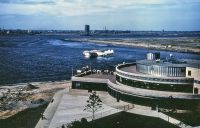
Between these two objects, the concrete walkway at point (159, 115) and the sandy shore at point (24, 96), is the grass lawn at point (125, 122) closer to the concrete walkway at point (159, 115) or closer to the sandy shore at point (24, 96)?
the concrete walkway at point (159, 115)

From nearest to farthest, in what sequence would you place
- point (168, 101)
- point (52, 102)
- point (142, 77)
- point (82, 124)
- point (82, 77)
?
point (82, 124) → point (168, 101) → point (142, 77) → point (52, 102) → point (82, 77)

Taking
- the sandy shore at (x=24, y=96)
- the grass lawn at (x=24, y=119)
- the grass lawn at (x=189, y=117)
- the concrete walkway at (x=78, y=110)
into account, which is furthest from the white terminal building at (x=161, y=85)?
the sandy shore at (x=24, y=96)

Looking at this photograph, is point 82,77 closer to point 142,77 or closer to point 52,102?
point 52,102

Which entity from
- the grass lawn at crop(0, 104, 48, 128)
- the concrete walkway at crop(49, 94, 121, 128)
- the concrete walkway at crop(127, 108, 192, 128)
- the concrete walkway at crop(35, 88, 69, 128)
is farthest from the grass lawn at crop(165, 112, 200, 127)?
the grass lawn at crop(0, 104, 48, 128)

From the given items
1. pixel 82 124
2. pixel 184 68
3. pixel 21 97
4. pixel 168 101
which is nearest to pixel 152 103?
pixel 168 101

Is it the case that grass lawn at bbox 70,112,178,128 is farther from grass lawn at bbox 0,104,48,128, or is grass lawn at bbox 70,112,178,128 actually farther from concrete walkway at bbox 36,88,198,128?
grass lawn at bbox 0,104,48,128

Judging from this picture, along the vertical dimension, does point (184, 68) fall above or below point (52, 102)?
above

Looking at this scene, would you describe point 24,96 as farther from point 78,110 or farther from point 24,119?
point 78,110
